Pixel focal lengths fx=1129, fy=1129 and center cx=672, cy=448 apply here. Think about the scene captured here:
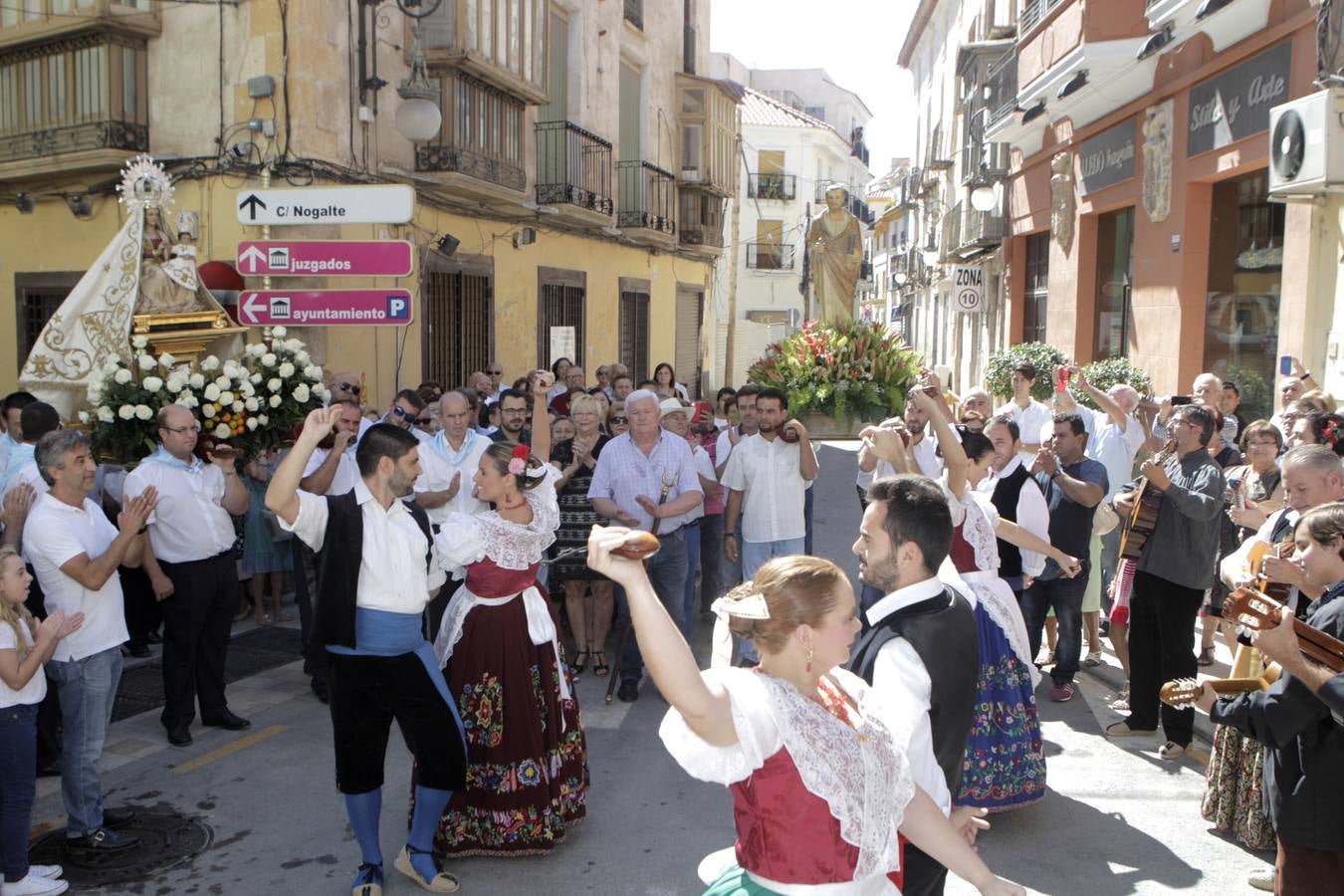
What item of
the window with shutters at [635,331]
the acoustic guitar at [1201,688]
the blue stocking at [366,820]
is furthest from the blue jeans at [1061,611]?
the window with shutters at [635,331]

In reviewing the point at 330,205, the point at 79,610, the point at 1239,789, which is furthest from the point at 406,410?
the point at 1239,789

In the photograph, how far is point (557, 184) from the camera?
1574cm

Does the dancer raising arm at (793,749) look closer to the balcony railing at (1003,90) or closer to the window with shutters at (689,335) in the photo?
the balcony railing at (1003,90)

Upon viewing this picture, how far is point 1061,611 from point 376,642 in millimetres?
4220

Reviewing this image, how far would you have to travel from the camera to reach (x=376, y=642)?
13.9 ft

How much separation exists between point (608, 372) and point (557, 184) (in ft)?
12.5

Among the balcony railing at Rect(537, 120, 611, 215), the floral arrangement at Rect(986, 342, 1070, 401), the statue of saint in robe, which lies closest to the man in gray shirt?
the floral arrangement at Rect(986, 342, 1070, 401)

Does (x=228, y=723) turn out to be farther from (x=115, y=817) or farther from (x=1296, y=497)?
(x=1296, y=497)

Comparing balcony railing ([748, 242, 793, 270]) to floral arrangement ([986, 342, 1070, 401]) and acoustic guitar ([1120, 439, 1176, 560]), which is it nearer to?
floral arrangement ([986, 342, 1070, 401])

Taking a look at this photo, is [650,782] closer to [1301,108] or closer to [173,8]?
[1301,108]

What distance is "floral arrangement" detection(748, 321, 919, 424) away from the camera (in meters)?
10.3

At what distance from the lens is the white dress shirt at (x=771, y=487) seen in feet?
23.7

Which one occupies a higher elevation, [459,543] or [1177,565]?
[459,543]

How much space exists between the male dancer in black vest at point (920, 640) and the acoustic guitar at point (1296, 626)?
0.85 m
